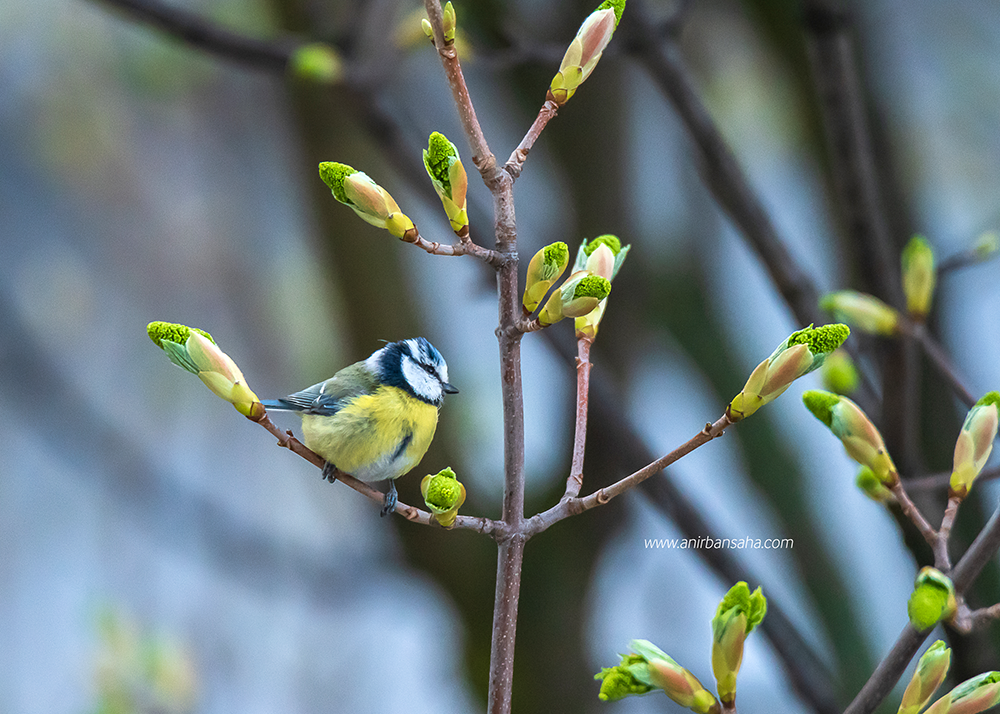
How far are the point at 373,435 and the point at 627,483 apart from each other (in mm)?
292

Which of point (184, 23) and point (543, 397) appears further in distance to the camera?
point (543, 397)

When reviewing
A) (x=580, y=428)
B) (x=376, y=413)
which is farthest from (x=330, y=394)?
(x=580, y=428)

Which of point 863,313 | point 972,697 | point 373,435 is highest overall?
point 863,313

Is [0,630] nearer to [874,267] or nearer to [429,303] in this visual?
[429,303]

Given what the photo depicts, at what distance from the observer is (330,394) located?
668mm

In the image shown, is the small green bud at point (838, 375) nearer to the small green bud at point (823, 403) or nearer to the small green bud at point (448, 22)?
the small green bud at point (823, 403)

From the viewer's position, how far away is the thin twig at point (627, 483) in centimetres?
35

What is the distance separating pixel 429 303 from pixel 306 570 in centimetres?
45

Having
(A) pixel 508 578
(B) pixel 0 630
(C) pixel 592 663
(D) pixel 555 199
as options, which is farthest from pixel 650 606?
(B) pixel 0 630

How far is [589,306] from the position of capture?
33cm

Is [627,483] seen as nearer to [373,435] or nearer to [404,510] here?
[404,510]

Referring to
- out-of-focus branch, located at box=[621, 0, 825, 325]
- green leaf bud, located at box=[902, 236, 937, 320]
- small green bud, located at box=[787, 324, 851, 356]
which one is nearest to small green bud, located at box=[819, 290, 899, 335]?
green leaf bud, located at box=[902, 236, 937, 320]

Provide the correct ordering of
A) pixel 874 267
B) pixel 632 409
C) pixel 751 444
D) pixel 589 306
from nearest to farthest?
pixel 589 306 < pixel 874 267 < pixel 751 444 < pixel 632 409

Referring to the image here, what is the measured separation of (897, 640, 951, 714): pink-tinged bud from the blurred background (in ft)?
1.30
